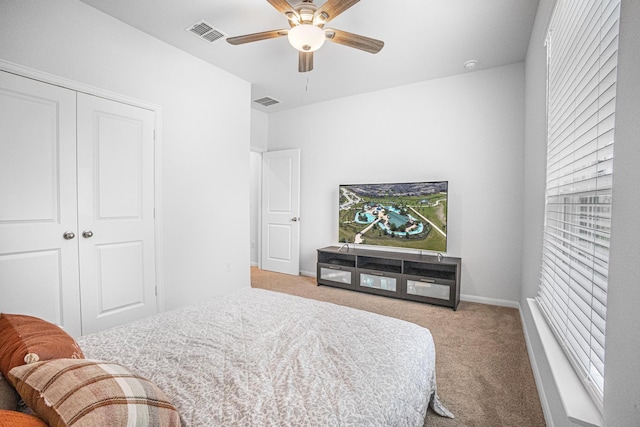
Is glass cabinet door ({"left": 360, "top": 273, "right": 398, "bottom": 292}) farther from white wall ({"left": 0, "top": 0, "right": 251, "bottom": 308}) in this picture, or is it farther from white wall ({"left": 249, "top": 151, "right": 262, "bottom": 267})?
white wall ({"left": 249, "top": 151, "right": 262, "bottom": 267})

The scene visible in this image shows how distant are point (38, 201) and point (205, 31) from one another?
1.98 m

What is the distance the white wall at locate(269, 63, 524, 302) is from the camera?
3.29m

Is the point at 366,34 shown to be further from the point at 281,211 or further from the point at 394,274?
the point at 281,211

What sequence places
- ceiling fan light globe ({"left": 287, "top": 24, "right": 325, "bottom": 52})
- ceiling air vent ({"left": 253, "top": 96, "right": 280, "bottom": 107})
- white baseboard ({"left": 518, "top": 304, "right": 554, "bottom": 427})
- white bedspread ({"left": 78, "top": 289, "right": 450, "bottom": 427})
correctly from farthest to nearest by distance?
ceiling air vent ({"left": 253, "top": 96, "right": 280, "bottom": 107}) < ceiling fan light globe ({"left": 287, "top": 24, "right": 325, "bottom": 52}) < white baseboard ({"left": 518, "top": 304, "right": 554, "bottom": 427}) < white bedspread ({"left": 78, "top": 289, "right": 450, "bottom": 427})

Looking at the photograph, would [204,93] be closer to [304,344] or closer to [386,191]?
[386,191]

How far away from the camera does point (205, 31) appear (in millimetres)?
2691

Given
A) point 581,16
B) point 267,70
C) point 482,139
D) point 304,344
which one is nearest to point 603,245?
point 581,16

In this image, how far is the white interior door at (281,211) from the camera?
15.6ft

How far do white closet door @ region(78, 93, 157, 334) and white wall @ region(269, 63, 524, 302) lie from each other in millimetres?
2529

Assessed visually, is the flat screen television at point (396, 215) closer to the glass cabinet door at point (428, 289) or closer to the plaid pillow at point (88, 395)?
the glass cabinet door at point (428, 289)

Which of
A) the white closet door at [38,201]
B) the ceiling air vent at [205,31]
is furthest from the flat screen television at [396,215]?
the white closet door at [38,201]

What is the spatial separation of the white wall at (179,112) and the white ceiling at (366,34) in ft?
0.63

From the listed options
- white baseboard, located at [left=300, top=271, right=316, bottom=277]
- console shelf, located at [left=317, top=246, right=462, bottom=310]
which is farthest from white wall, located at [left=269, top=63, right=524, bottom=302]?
white baseboard, located at [left=300, top=271, right=316, bottom=277]

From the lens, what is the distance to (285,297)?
1953 mm
